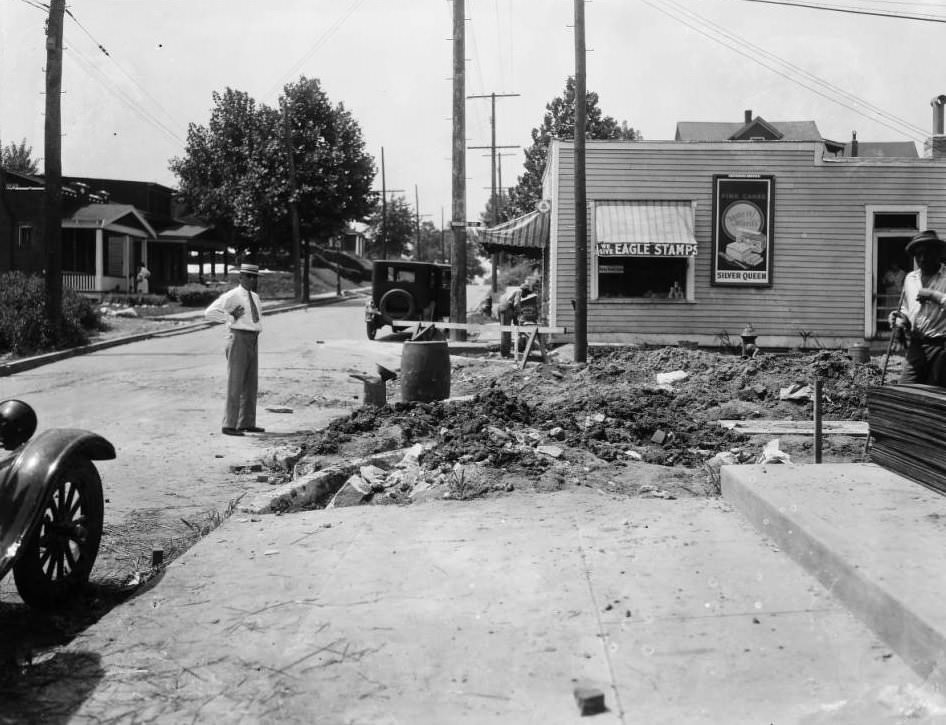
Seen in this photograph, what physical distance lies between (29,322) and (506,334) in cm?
956

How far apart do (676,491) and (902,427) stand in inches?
65.1

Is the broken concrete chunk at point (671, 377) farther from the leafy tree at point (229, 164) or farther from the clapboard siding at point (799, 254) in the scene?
the leafy tree at point (229, 164)

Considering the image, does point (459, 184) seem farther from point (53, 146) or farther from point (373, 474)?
point (373, 474)

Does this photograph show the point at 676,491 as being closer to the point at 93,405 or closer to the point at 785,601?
the point at 785,601

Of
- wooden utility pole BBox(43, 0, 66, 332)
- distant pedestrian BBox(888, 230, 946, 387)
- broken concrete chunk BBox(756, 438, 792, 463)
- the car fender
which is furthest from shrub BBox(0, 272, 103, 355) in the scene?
distant pedestrian BBox(888, 230, 946, 387)

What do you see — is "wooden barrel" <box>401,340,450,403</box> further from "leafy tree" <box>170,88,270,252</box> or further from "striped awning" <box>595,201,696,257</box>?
"leafy tree" <box>170,88,270,252</box>

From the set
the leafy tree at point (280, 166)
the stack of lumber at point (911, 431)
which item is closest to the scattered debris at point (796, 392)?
the stack of lumber at point (911, 431)

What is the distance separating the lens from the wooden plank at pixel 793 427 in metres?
9.91

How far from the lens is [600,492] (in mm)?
6867

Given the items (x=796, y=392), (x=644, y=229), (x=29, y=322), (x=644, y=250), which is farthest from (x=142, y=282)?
(x=796, y=392)

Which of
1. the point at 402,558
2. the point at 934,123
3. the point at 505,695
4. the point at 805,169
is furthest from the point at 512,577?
the point at 934,123

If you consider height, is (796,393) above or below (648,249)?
below

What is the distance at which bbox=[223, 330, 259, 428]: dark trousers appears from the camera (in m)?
11.1

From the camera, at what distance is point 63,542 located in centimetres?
510
